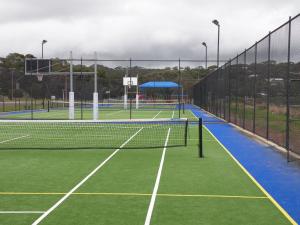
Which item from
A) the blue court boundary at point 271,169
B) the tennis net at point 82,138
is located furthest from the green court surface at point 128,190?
the tennis net at point 82,138

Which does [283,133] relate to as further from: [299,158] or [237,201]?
[237,201]

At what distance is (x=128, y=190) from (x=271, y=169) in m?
4.10

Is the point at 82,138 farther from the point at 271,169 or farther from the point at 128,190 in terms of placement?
the point at 128,190

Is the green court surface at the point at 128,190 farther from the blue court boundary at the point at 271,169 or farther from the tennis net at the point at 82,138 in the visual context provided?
the tennis net at the point at 82,138

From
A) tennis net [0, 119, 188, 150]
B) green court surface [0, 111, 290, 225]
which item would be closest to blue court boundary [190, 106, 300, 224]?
green court surface [0, 111, 290, 225]

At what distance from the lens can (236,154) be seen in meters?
14.5

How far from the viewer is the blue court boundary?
8.45m

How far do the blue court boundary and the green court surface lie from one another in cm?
28

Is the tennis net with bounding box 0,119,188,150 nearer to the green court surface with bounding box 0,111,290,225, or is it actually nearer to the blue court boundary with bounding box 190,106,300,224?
the green court surface with bounding box 0,111,290,225

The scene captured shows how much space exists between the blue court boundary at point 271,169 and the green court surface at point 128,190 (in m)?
0.28

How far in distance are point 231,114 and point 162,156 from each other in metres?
14.7

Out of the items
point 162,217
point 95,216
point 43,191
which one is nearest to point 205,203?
point 162,217

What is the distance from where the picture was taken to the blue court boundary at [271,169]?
845 cm

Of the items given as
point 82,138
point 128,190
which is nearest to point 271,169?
point 128,190
